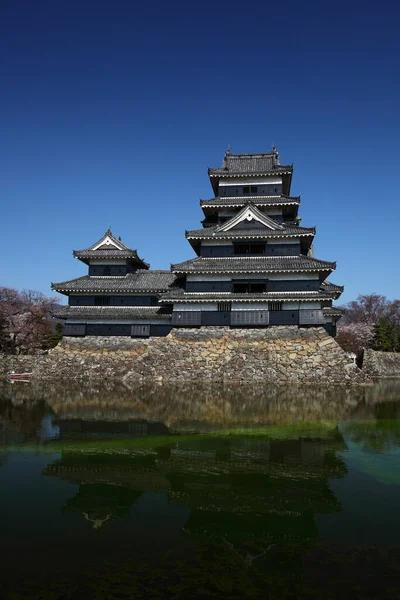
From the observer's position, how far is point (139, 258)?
123 feet

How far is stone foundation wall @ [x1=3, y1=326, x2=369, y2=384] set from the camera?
28.1 metres

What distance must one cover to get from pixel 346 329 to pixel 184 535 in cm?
6247

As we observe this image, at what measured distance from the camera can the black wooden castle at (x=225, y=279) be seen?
1217 inches

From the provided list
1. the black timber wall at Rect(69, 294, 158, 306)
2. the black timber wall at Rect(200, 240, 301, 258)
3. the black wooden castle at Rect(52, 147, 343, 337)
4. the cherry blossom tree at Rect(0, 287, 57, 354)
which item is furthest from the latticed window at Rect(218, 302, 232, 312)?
the cherry blossom tree at Rect(0, 287, 57, 354)

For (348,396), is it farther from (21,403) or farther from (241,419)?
(21,403)

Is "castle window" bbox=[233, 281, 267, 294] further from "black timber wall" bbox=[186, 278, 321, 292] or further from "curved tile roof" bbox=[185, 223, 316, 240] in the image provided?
"curved tile roof" bbox=[185, 223, 316, 240]

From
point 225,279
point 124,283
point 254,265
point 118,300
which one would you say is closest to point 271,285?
point 254,265

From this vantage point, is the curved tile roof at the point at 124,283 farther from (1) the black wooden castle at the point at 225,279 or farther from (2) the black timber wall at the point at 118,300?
(2) the black timber wall at the point at 118,300

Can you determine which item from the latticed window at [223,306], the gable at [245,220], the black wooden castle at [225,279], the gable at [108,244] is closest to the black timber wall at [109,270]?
the black wooden castle at [225,279]

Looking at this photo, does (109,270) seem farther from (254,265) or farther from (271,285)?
(271,285)

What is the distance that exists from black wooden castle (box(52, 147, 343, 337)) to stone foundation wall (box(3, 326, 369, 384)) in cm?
120

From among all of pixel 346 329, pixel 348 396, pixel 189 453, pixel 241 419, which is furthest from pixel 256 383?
pixel 346 329

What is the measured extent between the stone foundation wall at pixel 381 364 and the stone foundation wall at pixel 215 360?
37.0 feet

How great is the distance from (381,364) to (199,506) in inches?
1404
